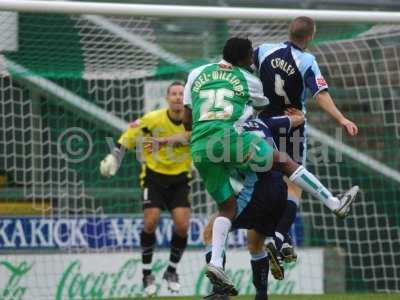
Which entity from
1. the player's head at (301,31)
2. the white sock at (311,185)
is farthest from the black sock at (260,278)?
the player's head at (301,31)

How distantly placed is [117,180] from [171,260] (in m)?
2.59

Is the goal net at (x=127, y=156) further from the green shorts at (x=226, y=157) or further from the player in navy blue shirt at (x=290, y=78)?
the green shorts at (x=226, y=157)

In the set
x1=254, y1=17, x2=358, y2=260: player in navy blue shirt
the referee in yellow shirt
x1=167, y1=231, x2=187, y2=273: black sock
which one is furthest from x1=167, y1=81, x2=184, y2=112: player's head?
x1=254, y1=17, x2=358, y2=260: player in navy blue shirt

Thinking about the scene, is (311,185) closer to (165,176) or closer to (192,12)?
(192,12)

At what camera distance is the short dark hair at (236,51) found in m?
7.93

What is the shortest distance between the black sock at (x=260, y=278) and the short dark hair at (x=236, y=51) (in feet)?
5.26

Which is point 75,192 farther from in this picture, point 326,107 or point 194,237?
point 326,107

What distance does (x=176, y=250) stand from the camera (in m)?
10.9

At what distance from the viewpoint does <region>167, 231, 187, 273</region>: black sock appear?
10.9 metres

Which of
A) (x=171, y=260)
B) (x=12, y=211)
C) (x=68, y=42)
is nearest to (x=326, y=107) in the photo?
(x=171, y=260)

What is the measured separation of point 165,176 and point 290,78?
289 cm

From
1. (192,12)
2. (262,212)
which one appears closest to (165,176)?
(192,12)

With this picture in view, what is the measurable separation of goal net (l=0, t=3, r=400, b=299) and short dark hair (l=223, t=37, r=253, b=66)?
9.79ft

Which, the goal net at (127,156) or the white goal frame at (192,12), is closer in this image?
the white goal frame at (192,12)
